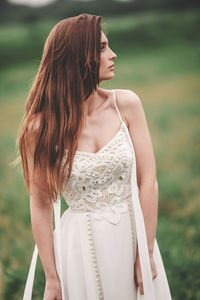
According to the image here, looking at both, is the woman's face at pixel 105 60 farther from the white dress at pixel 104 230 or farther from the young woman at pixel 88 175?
the white dress at pixel 104 230

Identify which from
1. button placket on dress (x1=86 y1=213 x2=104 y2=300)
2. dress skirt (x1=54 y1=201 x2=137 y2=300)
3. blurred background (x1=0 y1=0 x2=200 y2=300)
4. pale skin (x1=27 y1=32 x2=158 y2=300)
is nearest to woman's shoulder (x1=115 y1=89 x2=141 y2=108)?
pale skin (x1=27 y1=32 x2=158 y2=300)

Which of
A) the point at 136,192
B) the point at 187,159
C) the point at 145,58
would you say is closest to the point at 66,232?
the point at 136,192

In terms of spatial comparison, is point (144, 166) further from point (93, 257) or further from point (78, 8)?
point (78, 8)

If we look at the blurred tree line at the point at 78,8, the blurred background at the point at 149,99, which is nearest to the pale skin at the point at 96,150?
the blurred background at the point at 149,99

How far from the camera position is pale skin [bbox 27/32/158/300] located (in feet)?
7.09

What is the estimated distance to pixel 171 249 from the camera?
3.95m

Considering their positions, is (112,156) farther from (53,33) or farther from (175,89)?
(175,89)

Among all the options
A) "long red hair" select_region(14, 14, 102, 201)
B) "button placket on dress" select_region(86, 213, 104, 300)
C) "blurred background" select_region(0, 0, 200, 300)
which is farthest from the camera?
"blurred background" select_region(0, 0, 200, 300)

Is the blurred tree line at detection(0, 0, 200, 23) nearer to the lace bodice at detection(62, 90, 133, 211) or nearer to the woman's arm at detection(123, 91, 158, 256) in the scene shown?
the woman's arm at detection(123, 91, 158, 256)

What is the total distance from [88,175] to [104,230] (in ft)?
1.09

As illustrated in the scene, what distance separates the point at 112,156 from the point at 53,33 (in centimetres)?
74

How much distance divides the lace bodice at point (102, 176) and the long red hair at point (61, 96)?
7cm

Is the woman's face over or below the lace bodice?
over

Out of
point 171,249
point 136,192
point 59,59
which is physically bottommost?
point 171,249
